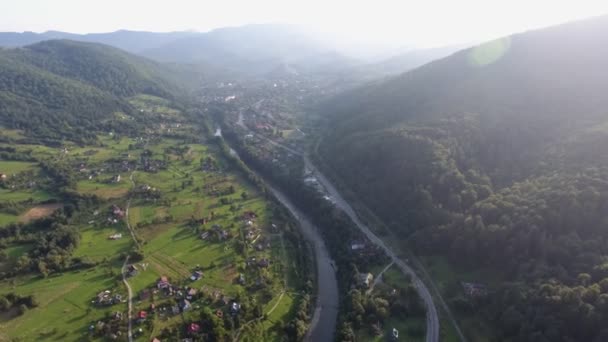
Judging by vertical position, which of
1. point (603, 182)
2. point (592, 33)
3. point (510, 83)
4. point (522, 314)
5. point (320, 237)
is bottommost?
point (320, 237)

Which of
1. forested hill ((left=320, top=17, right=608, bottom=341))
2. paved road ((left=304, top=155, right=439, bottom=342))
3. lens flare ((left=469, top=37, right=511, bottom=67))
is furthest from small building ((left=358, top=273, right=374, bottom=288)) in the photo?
lens flare ((left=469, top=37, right=511, bottom=67))

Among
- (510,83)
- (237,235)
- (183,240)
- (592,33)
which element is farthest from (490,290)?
(592,33)

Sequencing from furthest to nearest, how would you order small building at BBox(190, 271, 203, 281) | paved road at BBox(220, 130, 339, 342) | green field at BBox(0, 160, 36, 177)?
green field at BBox(0, 160, 36, 177) → small building at BBox(190, 271, 203, 281) → paved road at BBox(220, 130, 339, 342)

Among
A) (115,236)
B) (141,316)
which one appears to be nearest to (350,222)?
(141,316)

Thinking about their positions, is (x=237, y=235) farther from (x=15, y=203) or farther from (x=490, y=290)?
(x=15, y=203)

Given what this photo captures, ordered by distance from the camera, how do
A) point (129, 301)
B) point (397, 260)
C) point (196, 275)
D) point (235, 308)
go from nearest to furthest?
point (235, 308), point (129, 301), point (196, 275), point (397, 260)

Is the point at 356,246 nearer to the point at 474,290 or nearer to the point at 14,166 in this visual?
the point at 474,290

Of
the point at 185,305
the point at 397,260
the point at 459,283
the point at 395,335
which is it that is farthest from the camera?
the point at 397,260

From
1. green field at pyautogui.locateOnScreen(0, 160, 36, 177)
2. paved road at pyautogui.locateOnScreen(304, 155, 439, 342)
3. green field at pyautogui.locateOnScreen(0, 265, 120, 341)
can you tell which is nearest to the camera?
green field at pyautogui.locateOnScreen(0, 265, 120, 341)

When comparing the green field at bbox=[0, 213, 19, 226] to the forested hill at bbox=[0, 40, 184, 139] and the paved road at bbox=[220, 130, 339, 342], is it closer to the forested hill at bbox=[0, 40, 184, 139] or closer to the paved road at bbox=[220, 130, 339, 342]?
the paved road at bbox=[220, 130, 339, 342]
